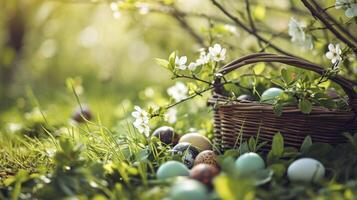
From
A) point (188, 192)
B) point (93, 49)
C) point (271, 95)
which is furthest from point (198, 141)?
point (93, 49)

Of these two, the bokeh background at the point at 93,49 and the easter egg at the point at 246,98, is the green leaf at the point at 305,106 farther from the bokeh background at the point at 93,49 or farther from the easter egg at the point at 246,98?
the bokeh background at the point at 93,49

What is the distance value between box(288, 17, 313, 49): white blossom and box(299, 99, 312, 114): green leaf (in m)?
0.31

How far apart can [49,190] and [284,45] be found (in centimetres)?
184

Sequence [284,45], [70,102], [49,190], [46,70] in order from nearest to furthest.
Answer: [49,190] → [70,102] → [284,45] → [46,70]

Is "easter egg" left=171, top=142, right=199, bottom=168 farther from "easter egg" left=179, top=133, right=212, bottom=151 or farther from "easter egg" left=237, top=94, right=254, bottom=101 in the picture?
"easter egg" left=237, top=94, right=254, bottom=101

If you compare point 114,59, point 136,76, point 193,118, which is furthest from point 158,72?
point 193,118

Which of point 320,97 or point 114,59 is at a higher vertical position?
point 114,59

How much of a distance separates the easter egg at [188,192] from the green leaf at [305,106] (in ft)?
1.20

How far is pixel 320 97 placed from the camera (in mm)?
1236

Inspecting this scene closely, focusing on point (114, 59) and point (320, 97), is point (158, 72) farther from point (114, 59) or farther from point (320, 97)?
point (320, 97)

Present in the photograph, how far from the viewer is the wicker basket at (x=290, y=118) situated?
1.22 meters

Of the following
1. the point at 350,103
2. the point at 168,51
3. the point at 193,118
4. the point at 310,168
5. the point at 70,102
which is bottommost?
the point at 310,168

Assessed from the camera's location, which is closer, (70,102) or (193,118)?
(193,118)

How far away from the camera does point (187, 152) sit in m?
1.30
